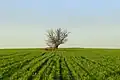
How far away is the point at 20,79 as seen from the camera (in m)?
16.8

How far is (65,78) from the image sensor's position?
17766 millimetres

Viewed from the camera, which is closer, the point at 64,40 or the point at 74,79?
the point at 74,79

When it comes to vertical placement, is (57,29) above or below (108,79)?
above

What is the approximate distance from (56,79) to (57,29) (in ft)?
225

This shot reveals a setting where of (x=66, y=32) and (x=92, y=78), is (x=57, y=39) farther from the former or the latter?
(x=92, y=78)

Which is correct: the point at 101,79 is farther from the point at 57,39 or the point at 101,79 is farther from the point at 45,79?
the point at 57,39

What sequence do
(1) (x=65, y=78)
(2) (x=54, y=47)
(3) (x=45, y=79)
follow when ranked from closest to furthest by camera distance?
(3) (x=45, y=79) → (1) (x=65, y=78) → (2) (x=54, y=47)

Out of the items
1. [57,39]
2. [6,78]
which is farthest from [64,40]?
[6,78]

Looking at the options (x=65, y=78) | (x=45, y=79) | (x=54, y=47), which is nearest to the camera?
(x=45, y=79)

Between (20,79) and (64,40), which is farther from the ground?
(64,40)

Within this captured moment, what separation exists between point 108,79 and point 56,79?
12.4 ft

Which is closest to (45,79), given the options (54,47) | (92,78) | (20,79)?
(20,79)

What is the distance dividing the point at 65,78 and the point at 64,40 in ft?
216

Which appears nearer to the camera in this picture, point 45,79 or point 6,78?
point 45,79
